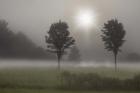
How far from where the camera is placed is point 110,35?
9.43 meters

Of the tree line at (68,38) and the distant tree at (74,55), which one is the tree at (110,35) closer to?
the tree line at (68,38)

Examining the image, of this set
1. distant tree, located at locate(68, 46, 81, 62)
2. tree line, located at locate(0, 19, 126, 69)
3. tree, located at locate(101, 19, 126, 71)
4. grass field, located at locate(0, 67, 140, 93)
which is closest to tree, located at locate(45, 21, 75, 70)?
tree line, located at locate(0, 19, 126, 69)

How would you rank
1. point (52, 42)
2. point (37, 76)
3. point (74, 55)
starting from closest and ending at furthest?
point (74, 55), point (37, 76), point (52, 42)

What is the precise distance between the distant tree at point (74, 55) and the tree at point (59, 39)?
0.17 meters

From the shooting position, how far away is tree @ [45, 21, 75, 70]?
9.32 meters

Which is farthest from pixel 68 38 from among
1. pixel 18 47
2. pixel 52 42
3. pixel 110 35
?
pixel 18 47

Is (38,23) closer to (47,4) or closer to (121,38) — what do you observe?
(47,4)

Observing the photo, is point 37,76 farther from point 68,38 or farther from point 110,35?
point 110,35

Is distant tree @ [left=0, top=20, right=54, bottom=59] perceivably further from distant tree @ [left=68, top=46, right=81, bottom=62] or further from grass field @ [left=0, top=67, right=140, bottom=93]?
distant tree @ [left=68, top=46, right=81, bottom=62]

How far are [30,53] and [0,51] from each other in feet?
2.97

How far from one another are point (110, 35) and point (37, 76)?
97.0 inches

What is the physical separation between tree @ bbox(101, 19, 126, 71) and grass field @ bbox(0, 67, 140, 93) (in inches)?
24.6

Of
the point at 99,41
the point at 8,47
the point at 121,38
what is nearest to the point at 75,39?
the point at 99,41

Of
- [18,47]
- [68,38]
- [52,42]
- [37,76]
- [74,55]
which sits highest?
[68,38]
